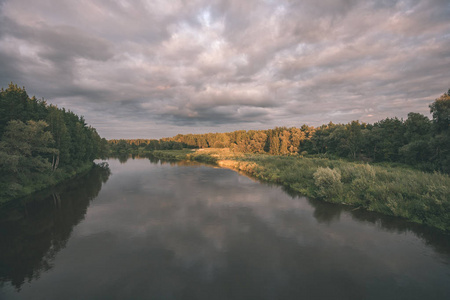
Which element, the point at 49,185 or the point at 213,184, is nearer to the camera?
the point at 49,185

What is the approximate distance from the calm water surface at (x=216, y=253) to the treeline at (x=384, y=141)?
83.9ft

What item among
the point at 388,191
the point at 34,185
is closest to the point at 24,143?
the point at 34,185

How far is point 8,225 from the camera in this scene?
16.9m

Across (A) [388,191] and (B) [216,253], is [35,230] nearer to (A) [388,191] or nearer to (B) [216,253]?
(B) [216,253]

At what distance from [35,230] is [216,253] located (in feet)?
51.7

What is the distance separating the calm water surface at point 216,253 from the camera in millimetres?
9633

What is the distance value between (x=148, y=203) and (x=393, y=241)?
24005 mm

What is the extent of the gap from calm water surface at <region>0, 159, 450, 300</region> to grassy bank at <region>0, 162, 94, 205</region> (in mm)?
2324

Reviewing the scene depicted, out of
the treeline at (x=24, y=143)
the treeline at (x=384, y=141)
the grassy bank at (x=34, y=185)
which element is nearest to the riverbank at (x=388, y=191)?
the treeline at (x=384, y=141)

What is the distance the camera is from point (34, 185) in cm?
2836

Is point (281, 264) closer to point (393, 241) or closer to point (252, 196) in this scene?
point (393, 241)

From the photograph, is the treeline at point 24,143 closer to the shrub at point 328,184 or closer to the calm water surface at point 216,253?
the calm water surface at point 216,253

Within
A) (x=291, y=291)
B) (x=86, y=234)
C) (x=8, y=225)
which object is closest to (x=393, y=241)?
(x=291, y=291)

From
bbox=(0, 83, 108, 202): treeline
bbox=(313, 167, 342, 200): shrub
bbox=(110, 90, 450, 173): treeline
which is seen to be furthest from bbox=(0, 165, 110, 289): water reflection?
bbox=(110, 90, 450, 173): treeline
